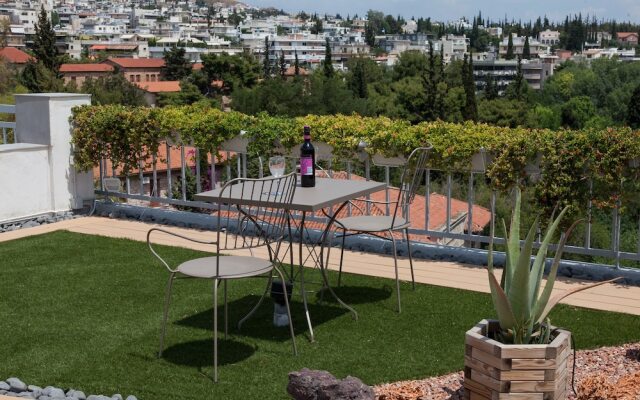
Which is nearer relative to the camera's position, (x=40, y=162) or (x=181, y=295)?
(x=181, y=295)

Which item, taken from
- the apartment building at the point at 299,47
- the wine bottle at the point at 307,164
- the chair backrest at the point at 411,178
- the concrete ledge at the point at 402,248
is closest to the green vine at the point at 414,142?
the chair backrest at the point at 411,178

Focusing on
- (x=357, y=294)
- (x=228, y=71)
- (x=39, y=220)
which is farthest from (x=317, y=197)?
(x=228, y=71)

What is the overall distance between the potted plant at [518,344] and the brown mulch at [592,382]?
0.21 meters

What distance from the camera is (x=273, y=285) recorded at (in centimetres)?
449

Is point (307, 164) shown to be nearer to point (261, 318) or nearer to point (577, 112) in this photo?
point (261, 318)

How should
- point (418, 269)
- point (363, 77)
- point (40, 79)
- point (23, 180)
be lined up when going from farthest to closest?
point (363, 77), point (40, 79), point (23, 180), point (418, 269)

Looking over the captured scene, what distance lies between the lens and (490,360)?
9.84 feet

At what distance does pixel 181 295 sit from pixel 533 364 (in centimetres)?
276

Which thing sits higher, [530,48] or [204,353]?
[530,48]

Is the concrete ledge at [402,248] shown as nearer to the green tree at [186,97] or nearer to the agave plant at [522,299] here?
the agave plant at [522,299]

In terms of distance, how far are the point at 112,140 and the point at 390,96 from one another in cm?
5743

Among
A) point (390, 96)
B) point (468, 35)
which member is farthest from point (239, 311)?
point (468, 35)

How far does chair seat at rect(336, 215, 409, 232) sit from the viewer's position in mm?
4867

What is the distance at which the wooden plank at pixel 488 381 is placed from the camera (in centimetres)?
297
